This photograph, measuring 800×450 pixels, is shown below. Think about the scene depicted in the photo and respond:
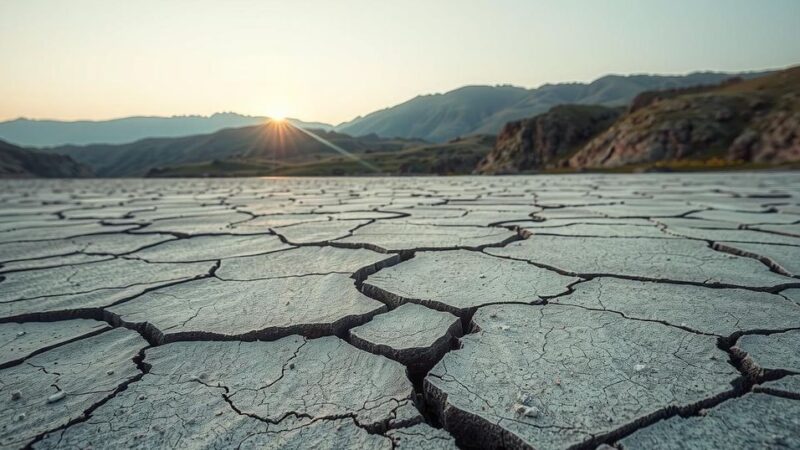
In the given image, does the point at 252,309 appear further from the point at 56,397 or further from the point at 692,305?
the point at 692,305

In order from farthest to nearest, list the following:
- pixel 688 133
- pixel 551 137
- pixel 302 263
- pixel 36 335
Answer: pixel 551 137, pixel 688 133, pixel 302 263, pixel 36 335

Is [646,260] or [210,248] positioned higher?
[646,260]

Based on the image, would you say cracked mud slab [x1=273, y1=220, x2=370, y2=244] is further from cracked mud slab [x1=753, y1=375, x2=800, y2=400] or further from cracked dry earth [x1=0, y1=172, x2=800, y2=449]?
cracked mud slab [x1=753, y1=375, x2=800, y2=400]

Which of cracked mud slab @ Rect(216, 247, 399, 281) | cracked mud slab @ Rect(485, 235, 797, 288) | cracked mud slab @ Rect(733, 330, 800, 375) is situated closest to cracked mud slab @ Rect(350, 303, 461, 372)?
cracked mud slab @ Rect(216, 247, 399, 281)

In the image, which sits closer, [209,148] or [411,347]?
[411,347]

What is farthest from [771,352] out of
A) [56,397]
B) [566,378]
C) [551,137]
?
[551,137]

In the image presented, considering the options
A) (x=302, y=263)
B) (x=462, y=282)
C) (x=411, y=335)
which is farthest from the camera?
(x=302, y=263)
